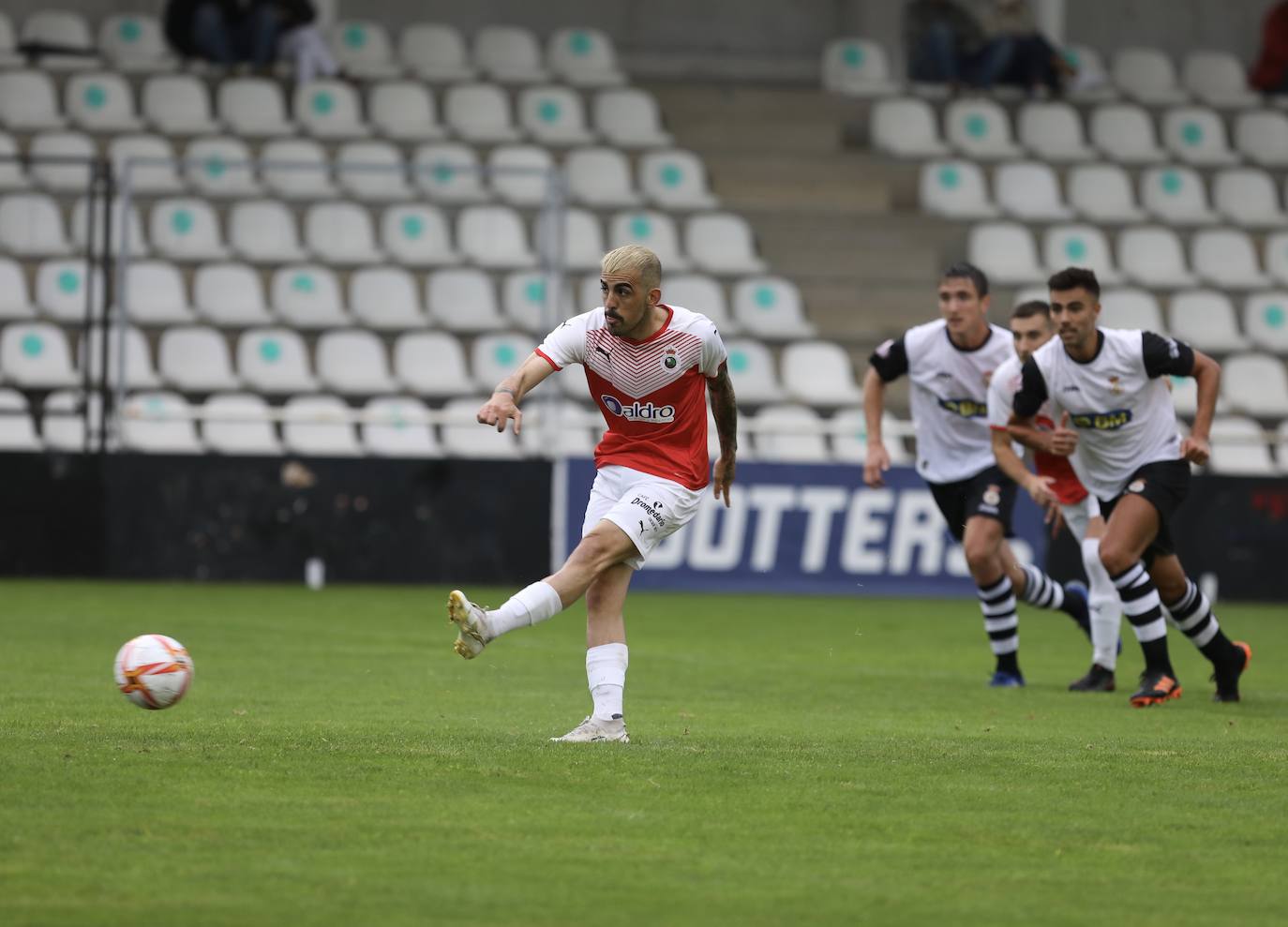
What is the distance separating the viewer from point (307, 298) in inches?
781

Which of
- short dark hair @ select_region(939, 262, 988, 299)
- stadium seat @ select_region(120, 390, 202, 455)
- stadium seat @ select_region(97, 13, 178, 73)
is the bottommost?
stadium seat @ select_region(120, 390, 202, 455)

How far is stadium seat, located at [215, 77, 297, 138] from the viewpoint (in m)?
21.6

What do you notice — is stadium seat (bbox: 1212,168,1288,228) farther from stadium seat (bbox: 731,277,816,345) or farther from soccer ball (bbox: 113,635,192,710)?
soccer ball (bbox: 113,635,192,710)

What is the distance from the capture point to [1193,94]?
26.3 metres

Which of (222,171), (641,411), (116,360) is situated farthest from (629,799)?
(222,171)

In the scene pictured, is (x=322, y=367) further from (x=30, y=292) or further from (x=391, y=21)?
(x=391, y=21)

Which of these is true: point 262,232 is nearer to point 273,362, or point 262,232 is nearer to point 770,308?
point 273,362

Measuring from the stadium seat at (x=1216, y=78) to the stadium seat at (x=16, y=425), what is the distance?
51.6 feet

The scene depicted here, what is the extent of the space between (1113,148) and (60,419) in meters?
13.3

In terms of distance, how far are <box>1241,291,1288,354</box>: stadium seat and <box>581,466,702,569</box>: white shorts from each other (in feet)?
52.5

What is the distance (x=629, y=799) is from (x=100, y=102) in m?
17.1

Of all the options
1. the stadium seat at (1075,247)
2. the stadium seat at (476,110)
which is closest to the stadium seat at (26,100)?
the stadium seat at (476,110)

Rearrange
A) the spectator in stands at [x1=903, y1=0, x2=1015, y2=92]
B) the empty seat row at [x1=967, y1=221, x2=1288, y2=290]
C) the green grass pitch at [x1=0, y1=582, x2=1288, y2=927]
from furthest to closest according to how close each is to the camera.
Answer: the spectator in stands at [x1=903, y1=0, x2=1015, y2=92]
the empty seat row at [x1=967, y1=221, x2=1288, y2=290]
the green grass pitch at [x1=0, y1=582, x2=1288, y2=927]

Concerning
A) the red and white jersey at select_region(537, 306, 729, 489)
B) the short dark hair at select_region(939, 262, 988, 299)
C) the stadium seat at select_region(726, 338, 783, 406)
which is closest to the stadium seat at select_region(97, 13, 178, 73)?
the stadium seat at select_region(726, 338, 783, 406)
